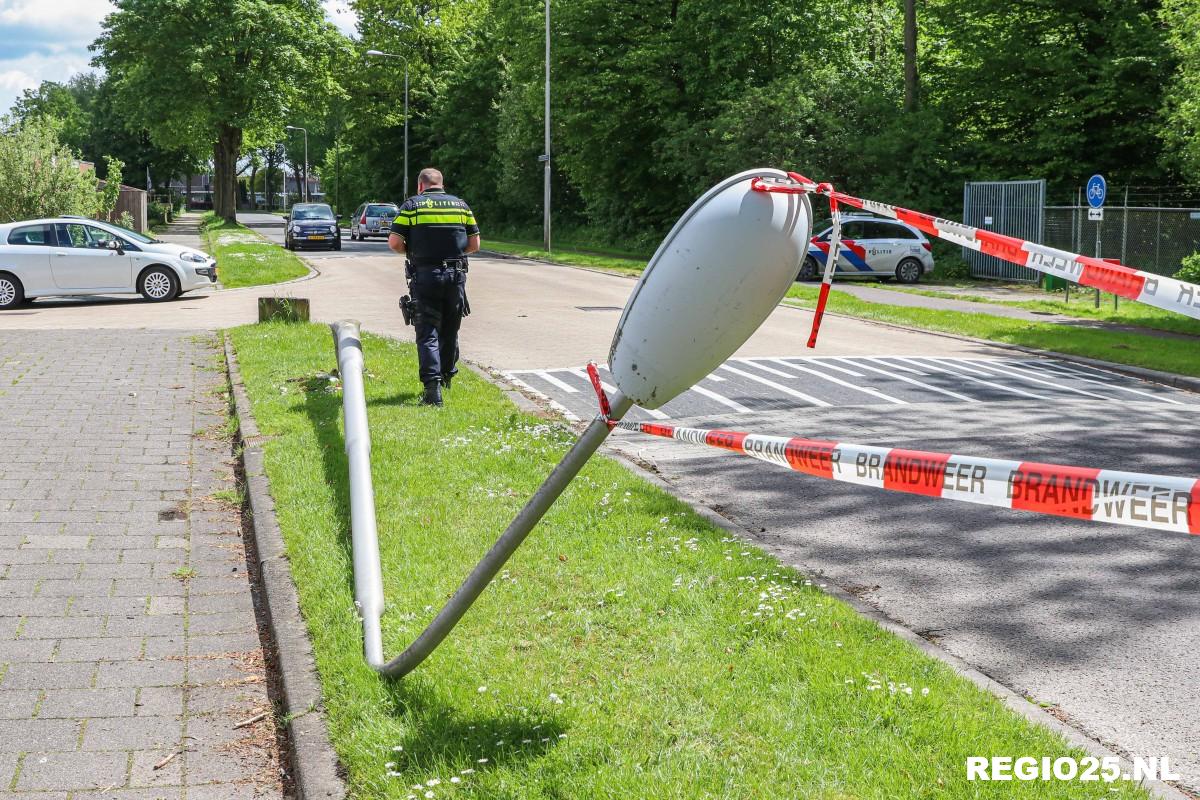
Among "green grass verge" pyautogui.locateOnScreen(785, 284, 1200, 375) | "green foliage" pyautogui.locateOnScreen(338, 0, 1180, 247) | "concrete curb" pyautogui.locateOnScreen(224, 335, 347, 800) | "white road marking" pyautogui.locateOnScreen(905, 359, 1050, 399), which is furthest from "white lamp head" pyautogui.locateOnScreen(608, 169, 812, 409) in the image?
"green foliage" pyautogui.locateOnScreen(338, 0, 1180, 247)

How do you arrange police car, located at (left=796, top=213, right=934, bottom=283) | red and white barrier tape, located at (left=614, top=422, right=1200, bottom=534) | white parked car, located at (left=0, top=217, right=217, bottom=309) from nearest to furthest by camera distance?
red and white barrier tape, located at (left=614, top=422, right=1200, bottom=534) → white parked car, located at (left=0, top=217, right=217, bottom=309) → police car, located at (left=796, top=213, right=934, bottom=283)

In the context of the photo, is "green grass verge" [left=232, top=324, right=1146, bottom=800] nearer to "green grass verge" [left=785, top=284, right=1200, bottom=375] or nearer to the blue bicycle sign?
"green grass verge" [left=785, top=284, right=1200, bottom=375]

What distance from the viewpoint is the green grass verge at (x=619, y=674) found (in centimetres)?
333

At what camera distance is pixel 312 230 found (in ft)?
135

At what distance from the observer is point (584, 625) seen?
4.54 m

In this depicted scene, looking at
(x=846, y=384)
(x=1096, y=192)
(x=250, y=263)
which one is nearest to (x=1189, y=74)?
(x=1096, y=192)

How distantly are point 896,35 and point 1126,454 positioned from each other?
37.1 m

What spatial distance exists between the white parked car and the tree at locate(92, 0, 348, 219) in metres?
33.0

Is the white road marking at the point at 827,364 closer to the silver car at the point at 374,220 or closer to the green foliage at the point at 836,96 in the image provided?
the green foliage at the point at 836,96

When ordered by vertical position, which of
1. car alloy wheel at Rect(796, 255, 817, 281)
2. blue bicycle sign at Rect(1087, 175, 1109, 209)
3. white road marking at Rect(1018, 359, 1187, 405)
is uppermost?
blue bicycle sign at Rect(1087, 175, 1109, 209)

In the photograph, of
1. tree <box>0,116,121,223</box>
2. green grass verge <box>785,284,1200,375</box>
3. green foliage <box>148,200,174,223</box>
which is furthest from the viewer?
green foliage <box>148,200,174,223</box>

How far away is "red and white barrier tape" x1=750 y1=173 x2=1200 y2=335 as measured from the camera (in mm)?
2559

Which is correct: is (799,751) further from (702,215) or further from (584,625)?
(702,215)

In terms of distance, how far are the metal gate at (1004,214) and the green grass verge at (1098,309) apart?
13.0 feet
